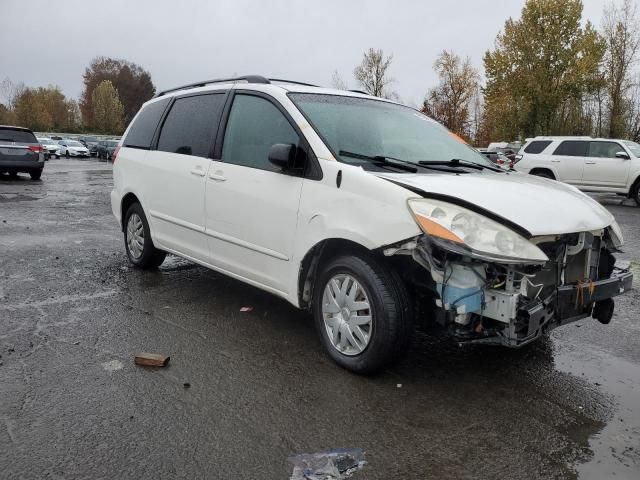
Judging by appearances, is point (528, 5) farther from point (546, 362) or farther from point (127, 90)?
point (127, 90)

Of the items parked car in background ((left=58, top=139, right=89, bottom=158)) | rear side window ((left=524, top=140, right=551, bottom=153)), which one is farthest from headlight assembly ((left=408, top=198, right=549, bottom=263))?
parked car in background ((left=58, top=139, right=89, bottom=158))

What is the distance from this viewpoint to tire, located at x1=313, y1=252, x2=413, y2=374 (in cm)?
336

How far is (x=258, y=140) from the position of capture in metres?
4.35

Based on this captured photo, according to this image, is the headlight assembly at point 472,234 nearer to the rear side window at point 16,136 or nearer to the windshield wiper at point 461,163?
the windshield wiper at point 461,163

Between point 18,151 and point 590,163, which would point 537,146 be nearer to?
point 590,163

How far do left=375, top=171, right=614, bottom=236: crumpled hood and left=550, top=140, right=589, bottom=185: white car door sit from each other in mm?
13784

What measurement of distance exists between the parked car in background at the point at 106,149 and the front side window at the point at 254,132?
136 ft

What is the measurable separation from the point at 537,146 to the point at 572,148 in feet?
3.32

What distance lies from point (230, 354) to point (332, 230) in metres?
1.16

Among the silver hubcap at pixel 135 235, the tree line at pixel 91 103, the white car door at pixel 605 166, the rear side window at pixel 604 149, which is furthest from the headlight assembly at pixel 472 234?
the tree line at pixel 91 103

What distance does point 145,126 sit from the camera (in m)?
6.01

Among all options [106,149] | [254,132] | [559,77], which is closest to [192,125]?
[254,132]

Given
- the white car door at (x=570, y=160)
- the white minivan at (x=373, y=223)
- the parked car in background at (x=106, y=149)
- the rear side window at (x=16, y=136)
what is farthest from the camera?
the parked car in background at (x=106, y=149)

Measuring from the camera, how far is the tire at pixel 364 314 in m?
3.36
